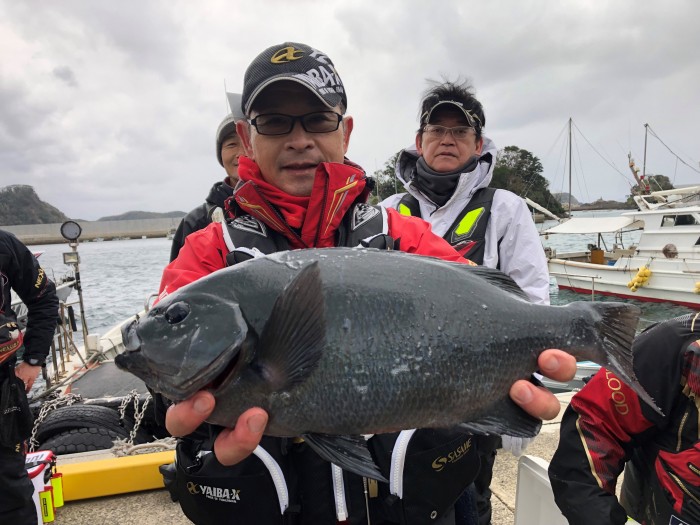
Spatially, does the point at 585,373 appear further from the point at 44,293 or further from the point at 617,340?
the point at 44,293

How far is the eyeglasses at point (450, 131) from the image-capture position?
3730 mm

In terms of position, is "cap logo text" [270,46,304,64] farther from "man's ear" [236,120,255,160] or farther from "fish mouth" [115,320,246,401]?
"fish mouth" [115,320,246,401]

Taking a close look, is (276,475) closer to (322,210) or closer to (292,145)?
(322,210)

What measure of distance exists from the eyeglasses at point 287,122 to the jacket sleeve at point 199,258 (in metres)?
0.48

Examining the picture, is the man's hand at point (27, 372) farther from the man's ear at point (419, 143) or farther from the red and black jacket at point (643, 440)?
the red and black jacket at point (643, 440)

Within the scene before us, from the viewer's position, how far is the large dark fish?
1386 mm

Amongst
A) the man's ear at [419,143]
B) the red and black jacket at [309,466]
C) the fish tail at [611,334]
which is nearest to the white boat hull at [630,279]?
the man's ear at [419,143]

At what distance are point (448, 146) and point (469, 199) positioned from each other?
47 centimetres

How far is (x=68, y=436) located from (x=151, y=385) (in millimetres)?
4605

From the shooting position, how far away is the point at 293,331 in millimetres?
1383

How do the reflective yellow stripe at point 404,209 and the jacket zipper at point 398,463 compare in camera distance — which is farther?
the reflective yellow stripe at point 404,209

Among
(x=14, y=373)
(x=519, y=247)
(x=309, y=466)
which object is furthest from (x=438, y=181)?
(x=14, y=373)

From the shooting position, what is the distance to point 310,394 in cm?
142

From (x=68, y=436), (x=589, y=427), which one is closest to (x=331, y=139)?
(x=589, y=427)
